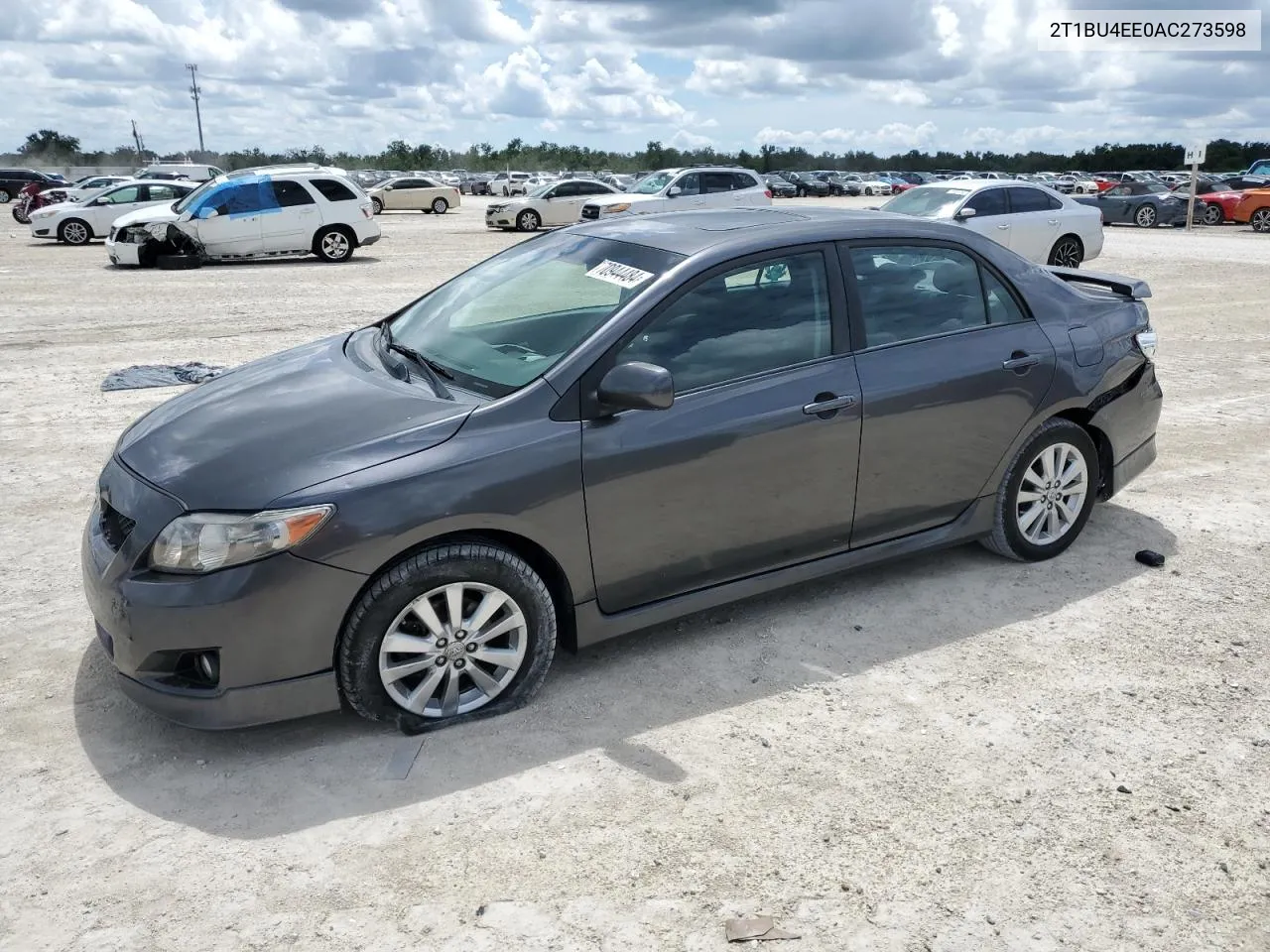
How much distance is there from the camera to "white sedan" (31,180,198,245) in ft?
78.9

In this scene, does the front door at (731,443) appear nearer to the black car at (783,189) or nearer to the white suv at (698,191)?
the white suv at (698,191)

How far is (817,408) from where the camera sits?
167 inches

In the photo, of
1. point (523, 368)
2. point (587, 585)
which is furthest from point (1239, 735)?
point (523, 368)

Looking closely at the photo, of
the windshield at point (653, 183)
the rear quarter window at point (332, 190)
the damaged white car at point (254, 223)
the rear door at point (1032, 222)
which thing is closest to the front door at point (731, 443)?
the rear door at point (1032, 222)

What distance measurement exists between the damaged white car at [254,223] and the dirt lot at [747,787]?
591 inches

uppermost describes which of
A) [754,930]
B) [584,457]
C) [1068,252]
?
[584,457]

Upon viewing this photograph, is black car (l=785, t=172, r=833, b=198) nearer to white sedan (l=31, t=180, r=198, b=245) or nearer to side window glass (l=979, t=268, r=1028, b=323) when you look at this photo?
white sedan (l=31, t=180, r=198, b=245)

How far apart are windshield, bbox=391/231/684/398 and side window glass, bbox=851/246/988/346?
0.90 m

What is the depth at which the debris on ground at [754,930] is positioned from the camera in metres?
2.76

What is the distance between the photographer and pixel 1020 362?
4852mm

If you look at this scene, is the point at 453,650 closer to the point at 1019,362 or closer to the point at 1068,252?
the point at 1019,362

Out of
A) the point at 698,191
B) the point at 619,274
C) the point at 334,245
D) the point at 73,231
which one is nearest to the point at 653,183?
the point at 698,191

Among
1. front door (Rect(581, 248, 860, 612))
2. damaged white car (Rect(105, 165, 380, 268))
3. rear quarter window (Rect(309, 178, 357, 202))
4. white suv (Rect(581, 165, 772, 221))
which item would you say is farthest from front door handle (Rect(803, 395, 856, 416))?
white suv (Rect(581, 165, 772, 221))

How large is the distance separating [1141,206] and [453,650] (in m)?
32.0
